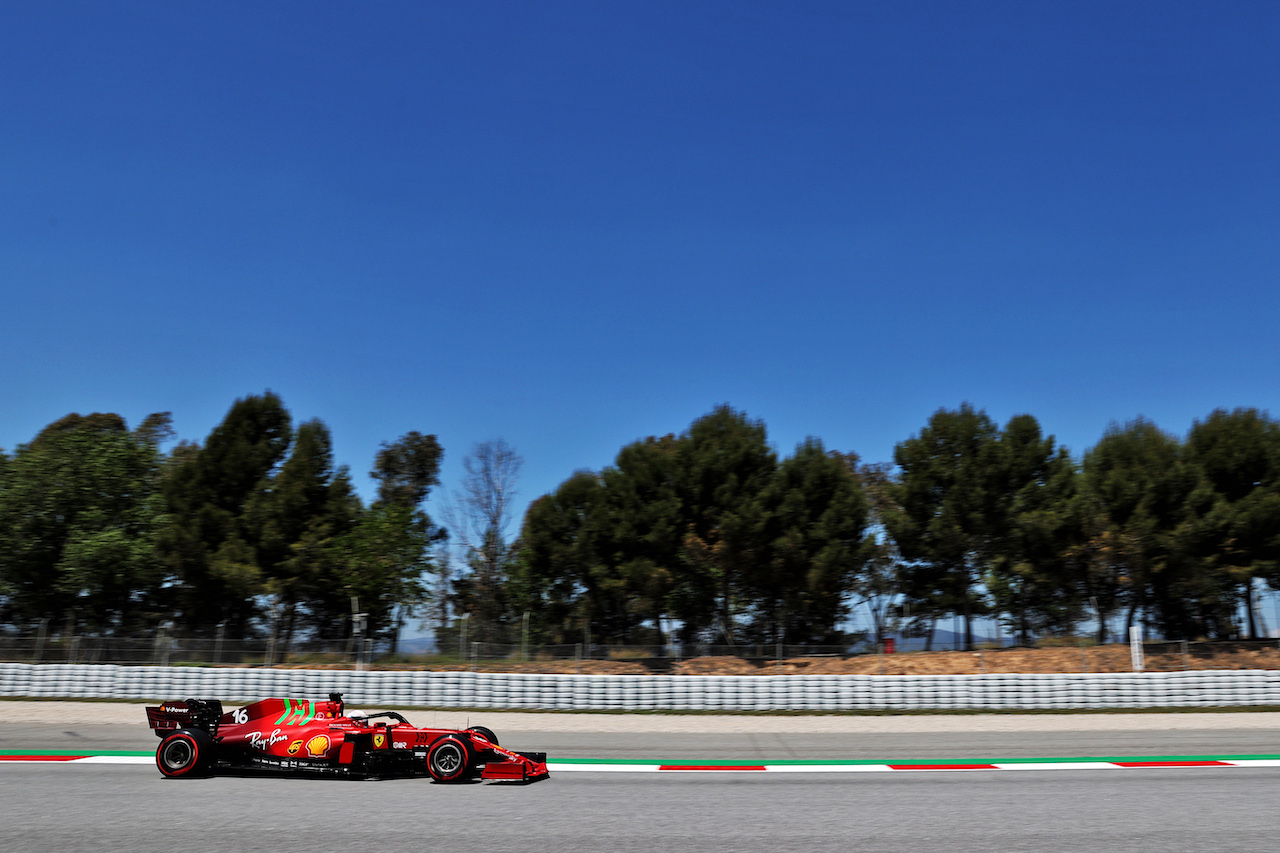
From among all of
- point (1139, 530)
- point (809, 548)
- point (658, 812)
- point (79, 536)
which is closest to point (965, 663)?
point (809, 548)

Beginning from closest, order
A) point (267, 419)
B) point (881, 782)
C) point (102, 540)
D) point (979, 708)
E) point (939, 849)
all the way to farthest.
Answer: point (939, 849) → point (881, 782) → point (979, 708) → point (102, 540) → point (267, 419)

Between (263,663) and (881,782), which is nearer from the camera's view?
A: (881,782)

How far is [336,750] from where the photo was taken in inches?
415

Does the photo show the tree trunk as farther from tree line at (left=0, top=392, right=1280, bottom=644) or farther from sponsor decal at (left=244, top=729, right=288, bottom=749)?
sponsor decal at (left=244, top=729, right=288, bottom=749)

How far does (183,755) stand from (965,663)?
23.9 m

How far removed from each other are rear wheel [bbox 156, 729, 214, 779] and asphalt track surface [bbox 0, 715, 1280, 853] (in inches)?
8.0

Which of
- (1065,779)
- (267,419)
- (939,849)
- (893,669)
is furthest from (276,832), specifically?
(267,419)

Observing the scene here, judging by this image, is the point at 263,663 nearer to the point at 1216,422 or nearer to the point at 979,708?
the point at 979,708

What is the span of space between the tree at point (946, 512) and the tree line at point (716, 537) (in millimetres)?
85

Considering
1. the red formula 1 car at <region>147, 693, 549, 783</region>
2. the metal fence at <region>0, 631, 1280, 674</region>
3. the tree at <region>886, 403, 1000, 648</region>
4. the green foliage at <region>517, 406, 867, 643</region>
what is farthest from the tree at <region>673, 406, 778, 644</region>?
the red formula 1 car at <region>147, 693, 549, 783</region>

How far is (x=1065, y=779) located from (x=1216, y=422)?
27380mm

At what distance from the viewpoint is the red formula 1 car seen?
10.4m

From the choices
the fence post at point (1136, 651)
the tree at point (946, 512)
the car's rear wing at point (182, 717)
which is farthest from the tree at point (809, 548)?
the car's rear wing at point (182, 717)

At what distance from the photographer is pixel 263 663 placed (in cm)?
2520
